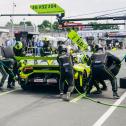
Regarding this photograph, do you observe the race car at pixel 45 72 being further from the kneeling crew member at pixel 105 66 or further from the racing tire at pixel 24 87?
the kneeling crew member at pixel 105 66

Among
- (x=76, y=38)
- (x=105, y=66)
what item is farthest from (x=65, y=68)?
(x=76, y=38)

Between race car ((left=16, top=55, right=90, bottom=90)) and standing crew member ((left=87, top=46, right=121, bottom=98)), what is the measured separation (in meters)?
0.58

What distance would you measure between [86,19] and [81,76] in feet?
14.3

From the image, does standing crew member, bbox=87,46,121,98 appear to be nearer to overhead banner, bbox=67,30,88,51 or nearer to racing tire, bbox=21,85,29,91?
overhead banner, bbox=67,30,88,51

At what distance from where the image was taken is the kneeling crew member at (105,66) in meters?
11.7

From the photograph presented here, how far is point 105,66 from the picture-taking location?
11.8 m

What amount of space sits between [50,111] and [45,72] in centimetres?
316

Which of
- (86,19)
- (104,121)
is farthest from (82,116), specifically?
(86,19)

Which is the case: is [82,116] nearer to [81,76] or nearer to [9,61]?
[81,76]

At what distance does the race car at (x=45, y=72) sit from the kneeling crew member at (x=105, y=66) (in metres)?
0.58

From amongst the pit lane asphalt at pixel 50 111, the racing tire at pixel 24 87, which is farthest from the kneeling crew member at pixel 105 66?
the racing tire at pixel 24 87

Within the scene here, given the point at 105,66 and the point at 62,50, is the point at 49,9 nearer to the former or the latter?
the point at 62,50

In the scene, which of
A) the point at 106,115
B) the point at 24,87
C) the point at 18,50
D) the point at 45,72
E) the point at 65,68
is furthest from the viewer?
the point at 18,50

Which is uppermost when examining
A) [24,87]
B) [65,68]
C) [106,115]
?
[65,68]
